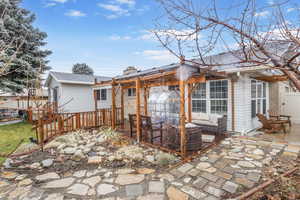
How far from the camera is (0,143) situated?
6.07m

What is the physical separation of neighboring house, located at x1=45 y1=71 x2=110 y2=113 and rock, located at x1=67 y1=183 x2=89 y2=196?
8.81 m

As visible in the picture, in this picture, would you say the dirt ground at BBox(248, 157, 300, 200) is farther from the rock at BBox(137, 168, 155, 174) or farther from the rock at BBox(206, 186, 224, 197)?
the rock at BBox(137, 168, 155, 174)

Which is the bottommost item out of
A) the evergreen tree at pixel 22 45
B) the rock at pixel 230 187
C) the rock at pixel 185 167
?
the rock at pixel 230 187

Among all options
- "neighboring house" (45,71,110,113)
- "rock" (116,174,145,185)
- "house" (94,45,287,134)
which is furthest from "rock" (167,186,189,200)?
"neighboring house" (45,71,110,113)

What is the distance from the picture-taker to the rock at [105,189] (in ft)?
9.45

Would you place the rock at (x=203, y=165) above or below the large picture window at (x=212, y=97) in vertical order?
below

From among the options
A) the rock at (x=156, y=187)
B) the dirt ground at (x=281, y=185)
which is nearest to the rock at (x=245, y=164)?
the dirt ground at (x=281, y=185)

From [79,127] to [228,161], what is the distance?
669 centimetres

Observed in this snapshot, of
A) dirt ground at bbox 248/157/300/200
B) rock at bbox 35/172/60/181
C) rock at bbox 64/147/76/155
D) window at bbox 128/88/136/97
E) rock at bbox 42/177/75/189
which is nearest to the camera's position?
dirt ground at bbox 248/157/300/200

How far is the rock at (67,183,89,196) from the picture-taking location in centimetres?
287

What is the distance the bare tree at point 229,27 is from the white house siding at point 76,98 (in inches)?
433

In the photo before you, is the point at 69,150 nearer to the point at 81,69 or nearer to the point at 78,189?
the point at 78,189

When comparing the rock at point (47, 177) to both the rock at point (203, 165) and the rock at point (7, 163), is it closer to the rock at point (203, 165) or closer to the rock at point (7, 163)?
the rock at point (7, 163)

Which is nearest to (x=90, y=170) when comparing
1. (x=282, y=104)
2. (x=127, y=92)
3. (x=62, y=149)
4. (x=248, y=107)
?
(x=62, y=149)
